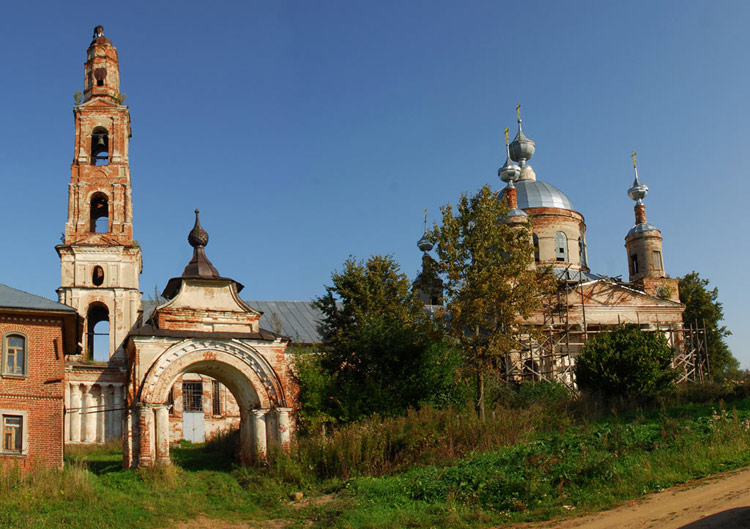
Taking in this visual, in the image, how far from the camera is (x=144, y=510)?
1662 centimetres

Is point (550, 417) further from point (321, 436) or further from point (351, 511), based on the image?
point (351, 511)

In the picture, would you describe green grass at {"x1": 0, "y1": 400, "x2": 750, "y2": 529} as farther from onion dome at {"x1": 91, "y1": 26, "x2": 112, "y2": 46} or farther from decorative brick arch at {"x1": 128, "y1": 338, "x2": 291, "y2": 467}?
onion dome at {"x1": 91, "y1": 26, "x2": 112, "y2": 46}

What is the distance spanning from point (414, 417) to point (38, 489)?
8.56m

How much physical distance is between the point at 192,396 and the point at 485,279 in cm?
1538

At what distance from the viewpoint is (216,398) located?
33.1 meters

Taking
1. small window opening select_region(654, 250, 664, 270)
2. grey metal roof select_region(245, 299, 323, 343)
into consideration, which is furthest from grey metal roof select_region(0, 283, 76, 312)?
small window opening select_region(654, 250, 664, 270)

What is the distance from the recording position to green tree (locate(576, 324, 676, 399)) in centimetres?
2342

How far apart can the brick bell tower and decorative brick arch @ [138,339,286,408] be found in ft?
39.0

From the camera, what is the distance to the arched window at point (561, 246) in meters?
39.9

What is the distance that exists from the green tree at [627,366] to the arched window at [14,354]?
621 inches

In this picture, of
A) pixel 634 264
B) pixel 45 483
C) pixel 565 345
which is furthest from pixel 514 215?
pixel 45 483

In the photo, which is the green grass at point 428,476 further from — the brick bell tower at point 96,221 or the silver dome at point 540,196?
the silver dome at point 540,196

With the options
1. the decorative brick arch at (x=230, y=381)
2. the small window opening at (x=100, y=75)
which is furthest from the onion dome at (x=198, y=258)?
the small window opening at (x=100, y=75)

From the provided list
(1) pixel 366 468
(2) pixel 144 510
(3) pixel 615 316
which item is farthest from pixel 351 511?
(3) pixel 615 316
